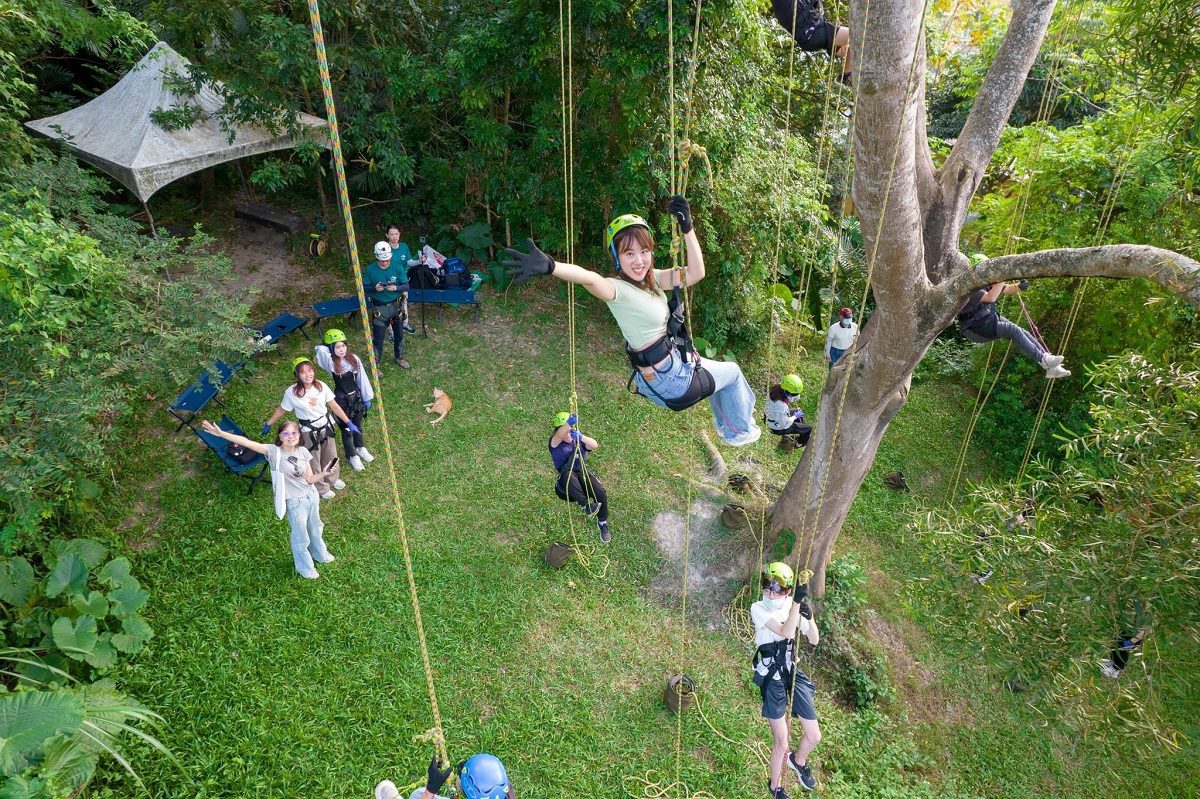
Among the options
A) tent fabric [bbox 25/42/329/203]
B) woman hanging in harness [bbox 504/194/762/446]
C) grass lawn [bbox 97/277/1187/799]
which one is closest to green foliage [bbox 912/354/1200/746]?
grass lawn [bbox 97/277/1187/799]

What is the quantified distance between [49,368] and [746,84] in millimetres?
7818

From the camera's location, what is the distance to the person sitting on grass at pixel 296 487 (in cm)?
551

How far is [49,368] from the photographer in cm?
479

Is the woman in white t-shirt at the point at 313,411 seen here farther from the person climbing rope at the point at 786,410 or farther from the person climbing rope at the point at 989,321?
the person climbing rope at the point at 989,321

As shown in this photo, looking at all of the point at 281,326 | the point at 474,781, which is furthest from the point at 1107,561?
the point at 281,326

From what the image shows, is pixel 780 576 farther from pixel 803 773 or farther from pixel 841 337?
pixel 841 337

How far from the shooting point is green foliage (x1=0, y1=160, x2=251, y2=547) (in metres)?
4.55

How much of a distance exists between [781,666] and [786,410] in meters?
3.30

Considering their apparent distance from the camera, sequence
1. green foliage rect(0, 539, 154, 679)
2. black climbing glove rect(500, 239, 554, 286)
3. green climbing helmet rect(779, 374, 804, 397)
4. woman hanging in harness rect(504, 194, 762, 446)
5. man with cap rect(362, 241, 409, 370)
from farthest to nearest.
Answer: man with cap rect(362, 241, 409, 370)
green climbing helmet rect(779, 374, 804, 397)
green foliage rect(0, 539, 154, 679)
woman hanging in harness rect(504, 194, 762, 446)
black climbing glove rect(500, 239, 554, 286)

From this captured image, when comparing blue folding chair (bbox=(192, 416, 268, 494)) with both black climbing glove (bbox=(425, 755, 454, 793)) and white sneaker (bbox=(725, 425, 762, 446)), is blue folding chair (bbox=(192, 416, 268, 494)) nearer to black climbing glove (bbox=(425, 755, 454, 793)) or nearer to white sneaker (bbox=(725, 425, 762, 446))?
black climbing glove (bbox=(425, 755, 454, 793))

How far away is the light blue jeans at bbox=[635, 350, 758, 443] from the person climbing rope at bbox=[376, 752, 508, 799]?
240 cm

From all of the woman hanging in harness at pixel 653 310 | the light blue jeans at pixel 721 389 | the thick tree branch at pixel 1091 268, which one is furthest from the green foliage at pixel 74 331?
the thick tree branch at pixel 1091 268

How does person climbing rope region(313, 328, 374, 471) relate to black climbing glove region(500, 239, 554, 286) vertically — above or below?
below

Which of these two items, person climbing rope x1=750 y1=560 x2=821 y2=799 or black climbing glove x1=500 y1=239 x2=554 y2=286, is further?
person climbing rope x1=750 y1=560 x2=821 y2=799
